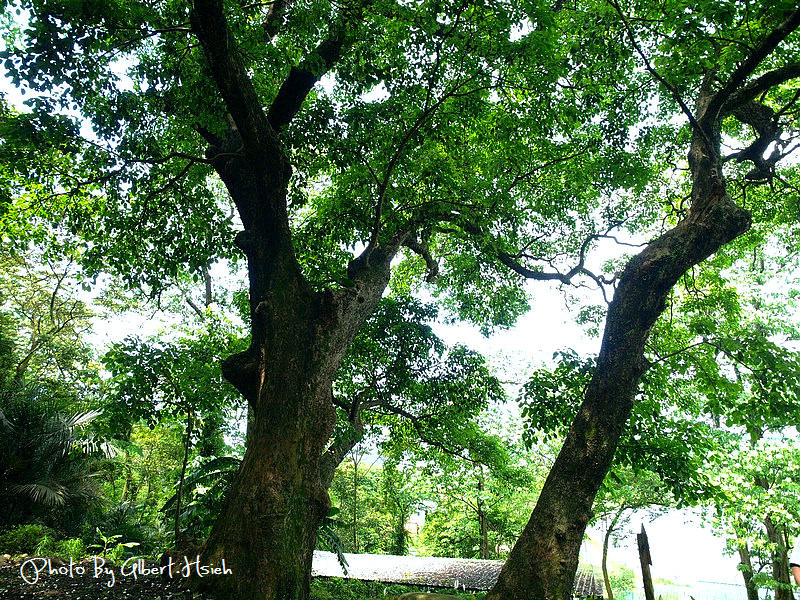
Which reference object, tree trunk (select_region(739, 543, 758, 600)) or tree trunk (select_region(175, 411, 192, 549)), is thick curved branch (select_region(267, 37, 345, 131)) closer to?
tree trunk (select_region(175, 411, 192, 549))

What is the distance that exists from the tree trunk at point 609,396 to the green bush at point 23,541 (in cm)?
709

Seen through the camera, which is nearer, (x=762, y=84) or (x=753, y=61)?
(x=753, y=61)

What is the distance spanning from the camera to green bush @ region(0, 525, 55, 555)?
719cm

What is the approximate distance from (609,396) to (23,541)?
8.51 meters

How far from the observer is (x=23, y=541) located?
7410 mm

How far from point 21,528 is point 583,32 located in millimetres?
10925

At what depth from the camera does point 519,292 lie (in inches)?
387

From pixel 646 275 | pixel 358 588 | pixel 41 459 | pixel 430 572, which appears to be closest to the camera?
pixel 646 275

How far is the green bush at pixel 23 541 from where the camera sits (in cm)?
719

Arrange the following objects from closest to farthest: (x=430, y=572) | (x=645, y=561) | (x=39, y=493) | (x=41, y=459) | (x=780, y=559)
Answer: (x=645, y=561), (x=39, y=493), (x=41, y=459), (x=430, y=572), (x=780, y=559)

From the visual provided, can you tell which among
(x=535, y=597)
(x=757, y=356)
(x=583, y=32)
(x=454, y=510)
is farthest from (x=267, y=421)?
(x=454, y=510)

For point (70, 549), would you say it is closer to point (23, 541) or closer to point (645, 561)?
point (23, 541)

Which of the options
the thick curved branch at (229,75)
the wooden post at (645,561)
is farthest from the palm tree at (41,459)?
the wooden post at (645,561)

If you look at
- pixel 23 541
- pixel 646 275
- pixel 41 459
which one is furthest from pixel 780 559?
pixel 41 459
